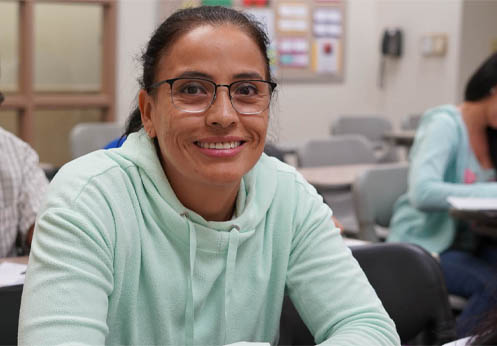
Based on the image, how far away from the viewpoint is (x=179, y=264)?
1367mm

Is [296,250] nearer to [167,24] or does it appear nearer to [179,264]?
[179,264]

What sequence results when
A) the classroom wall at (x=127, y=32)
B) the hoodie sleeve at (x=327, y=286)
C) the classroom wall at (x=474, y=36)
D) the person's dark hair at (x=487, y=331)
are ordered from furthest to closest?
the classroom wall at (x=474, y=36) < the classroom wall at (x=127, y=32) < the hoodie sleeve at (x=327, y=286) < the person's dark hair at (x=487, y=331)

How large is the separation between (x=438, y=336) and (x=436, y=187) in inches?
45.7

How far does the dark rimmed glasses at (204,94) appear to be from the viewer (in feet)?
4.35

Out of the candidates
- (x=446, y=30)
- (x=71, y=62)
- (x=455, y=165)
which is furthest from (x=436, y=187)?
(x=446, y=30)

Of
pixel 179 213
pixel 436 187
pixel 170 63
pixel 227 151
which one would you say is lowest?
pixel 436 187

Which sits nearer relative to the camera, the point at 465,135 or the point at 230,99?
the point at 230,99

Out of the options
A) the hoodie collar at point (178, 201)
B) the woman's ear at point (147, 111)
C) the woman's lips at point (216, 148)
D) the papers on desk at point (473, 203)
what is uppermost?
the woman's ear at point (147, 111)

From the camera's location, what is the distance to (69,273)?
46.3 inches

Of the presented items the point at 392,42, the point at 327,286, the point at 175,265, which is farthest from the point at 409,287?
the point at 392,42

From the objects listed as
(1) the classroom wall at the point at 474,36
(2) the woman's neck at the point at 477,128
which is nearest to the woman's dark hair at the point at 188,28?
(2) the woman's neck at the point at 477,128

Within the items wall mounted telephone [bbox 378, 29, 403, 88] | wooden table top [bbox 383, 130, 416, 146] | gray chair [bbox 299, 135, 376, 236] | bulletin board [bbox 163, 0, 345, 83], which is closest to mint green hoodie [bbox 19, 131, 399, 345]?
gray chair [bbox 299, 135, 376, 236]

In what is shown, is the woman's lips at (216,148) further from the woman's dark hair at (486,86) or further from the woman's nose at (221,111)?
the woman's dark hair at (486,86)

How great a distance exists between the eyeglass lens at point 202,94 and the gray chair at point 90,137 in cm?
333
